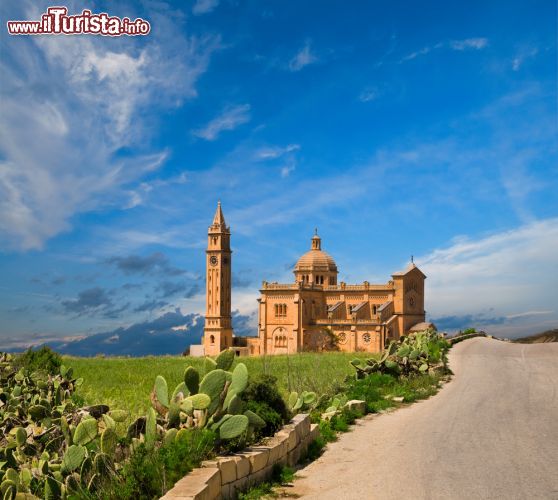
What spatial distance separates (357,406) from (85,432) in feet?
22.8

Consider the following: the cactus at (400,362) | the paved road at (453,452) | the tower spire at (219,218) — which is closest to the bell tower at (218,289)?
the tower spire at (219,218)

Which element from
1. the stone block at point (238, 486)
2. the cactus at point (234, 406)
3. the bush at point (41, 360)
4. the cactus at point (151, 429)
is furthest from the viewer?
the bush at point (41, 360)

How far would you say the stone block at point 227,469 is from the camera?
6938mm

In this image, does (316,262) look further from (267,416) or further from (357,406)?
(267,416)

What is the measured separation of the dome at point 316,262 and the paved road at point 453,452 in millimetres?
42490

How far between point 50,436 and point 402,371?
11753 mm

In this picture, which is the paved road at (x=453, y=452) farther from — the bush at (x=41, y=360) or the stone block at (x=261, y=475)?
the bush at (x=41, y=360)

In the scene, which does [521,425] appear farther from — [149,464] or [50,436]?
[50,436]

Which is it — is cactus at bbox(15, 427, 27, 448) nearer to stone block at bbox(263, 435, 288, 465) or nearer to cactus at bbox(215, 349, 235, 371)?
cactus at bbox(215, 349, 235, 371)

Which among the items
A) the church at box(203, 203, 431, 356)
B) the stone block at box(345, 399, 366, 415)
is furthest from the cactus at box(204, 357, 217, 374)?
the church at box(203, 203, 431, 356)

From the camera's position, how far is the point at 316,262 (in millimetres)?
58781

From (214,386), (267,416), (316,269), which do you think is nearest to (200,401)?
(214,386)

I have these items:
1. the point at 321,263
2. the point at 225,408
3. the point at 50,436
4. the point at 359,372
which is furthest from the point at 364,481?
the point at 321,263

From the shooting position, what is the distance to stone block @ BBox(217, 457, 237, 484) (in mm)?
6938
